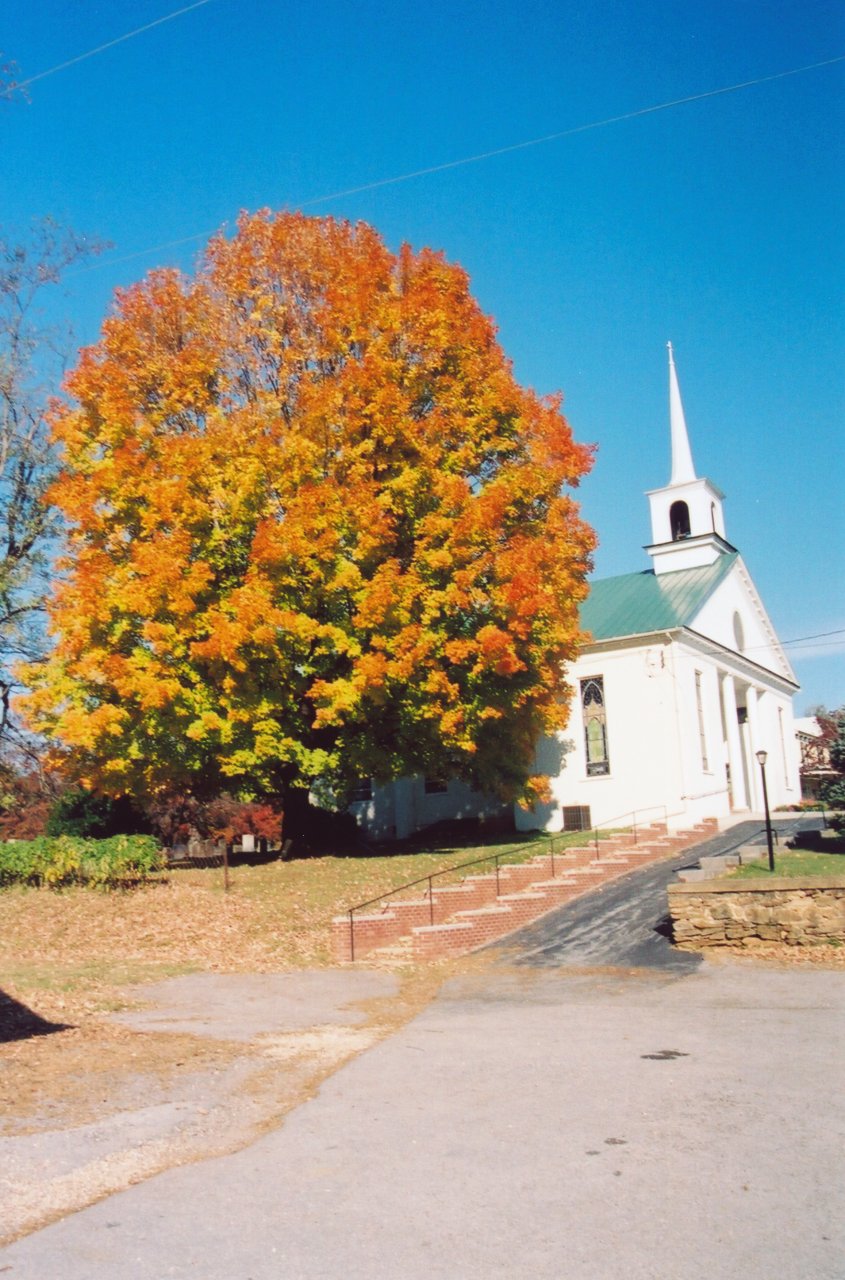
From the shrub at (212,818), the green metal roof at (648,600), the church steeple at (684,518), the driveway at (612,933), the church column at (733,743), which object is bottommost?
the driveway at (612,933)

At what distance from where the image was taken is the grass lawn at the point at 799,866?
1755cm

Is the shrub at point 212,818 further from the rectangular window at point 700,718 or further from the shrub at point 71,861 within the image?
the rectangular window at point 700,718

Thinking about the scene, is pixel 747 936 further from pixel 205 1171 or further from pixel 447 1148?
pixel 205 1171

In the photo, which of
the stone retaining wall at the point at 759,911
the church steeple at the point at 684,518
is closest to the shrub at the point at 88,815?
the stone retaining wall at the point at 759,911

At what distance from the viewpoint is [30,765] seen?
27.3 meters

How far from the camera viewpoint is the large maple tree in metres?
18.6

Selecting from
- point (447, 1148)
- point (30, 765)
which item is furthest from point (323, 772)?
point (447, 1148)

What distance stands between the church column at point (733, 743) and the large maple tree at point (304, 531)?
13877mm

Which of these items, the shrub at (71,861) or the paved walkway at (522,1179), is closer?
the paved walkway at (522,1179)

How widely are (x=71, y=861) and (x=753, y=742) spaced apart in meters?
26.2

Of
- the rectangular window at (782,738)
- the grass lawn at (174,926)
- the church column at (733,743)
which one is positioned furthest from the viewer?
the rectangular window at (782,738)

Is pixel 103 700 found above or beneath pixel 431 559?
beneath

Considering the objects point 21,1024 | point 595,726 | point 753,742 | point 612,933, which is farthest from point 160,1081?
point 753,742

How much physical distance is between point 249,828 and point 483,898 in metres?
16.6
